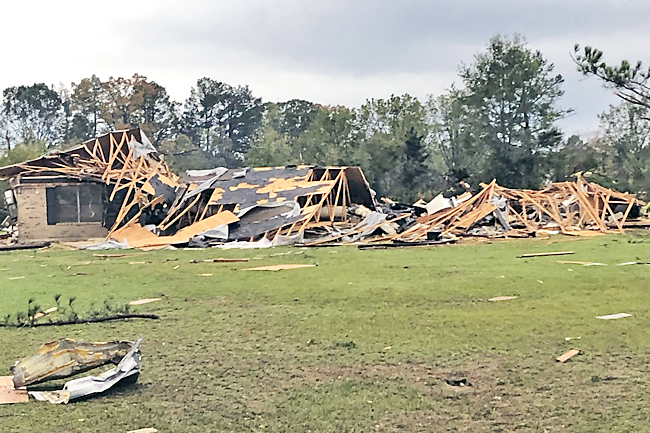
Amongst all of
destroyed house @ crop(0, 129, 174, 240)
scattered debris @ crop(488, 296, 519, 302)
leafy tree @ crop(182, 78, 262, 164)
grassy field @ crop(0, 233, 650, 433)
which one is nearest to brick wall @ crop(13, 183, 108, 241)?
destroyed house @ crop(0, 129, 174, 240)

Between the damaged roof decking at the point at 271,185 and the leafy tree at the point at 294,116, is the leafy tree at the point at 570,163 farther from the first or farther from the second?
the leafy tree at the point at 294,116

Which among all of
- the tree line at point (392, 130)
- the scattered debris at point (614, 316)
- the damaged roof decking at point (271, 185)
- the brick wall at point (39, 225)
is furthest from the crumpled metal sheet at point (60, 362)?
the tree line at point (392, 130)

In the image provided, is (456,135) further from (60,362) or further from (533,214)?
(60,362)

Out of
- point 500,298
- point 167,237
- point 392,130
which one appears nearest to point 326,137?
point 392,130

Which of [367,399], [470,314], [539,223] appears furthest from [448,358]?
[539,223]

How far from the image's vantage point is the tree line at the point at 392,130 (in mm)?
41875

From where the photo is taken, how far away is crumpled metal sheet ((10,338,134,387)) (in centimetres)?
478

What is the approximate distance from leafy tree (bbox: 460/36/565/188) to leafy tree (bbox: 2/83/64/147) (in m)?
37.0

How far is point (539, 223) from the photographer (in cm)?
2302

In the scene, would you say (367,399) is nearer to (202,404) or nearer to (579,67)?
(202,404)

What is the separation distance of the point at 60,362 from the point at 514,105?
137 ft

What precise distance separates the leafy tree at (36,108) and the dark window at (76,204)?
41.4 metres

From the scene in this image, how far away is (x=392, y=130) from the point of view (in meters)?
51.7

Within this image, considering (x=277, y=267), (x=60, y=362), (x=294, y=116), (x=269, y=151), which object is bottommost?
(x=277, y=267)
